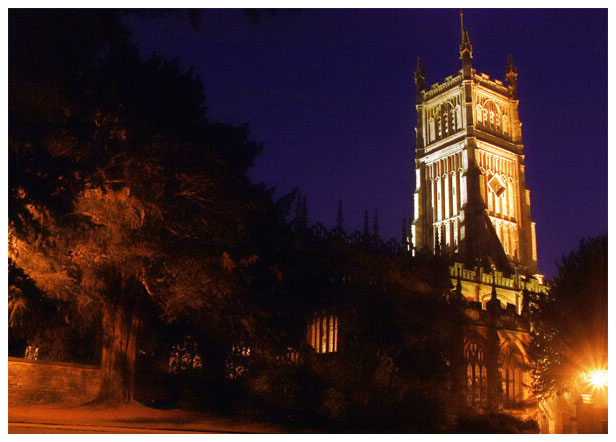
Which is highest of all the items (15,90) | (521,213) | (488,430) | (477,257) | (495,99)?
(495,99)

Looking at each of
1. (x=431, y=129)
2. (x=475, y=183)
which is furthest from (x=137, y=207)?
(x=431, y=129)

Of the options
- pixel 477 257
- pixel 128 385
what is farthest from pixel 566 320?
pixel 477 257

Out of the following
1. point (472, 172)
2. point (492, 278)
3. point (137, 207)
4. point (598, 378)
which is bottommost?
point (598, 378)

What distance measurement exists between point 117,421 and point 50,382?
4.23 meters

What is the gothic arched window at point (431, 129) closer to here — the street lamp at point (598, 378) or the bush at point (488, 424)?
the street lamp at point (598, 378)

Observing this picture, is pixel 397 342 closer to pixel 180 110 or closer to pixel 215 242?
pixel 215 242

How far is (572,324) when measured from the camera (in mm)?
27594

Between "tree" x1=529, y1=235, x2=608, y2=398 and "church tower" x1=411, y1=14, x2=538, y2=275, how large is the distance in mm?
29033

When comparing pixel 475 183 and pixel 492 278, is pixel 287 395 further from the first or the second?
pixel 475 183

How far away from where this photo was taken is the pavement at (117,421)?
45.3 feet

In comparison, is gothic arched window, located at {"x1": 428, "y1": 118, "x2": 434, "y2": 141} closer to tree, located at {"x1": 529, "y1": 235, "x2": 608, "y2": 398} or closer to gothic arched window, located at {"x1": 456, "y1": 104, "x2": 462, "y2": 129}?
gothic arched window, located at {"x1": 456, "y1": 104, "x2": 462, "y2": 129}

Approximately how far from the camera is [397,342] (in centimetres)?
2153

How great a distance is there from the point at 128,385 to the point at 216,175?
20.0 ft

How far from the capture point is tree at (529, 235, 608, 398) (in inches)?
1044
